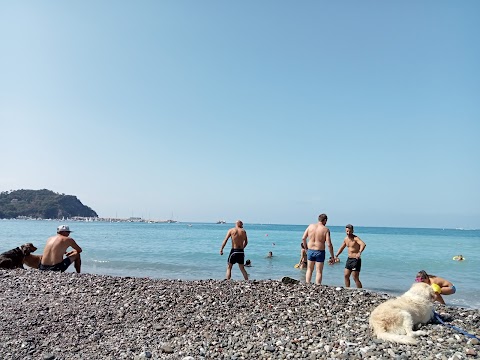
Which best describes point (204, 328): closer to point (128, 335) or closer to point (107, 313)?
point (128, 335)

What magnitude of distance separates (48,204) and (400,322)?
597 feet

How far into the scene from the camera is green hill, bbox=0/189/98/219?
160375 mm

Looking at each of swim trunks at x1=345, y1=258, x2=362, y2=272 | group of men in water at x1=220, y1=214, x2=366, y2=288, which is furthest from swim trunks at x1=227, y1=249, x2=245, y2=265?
swim trunks at x1=345, y1=258, x2=362, y2=272

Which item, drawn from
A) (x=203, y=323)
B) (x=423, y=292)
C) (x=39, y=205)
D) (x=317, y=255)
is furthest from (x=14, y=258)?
(x=39, y=205)

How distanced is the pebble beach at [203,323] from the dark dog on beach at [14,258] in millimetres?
3097

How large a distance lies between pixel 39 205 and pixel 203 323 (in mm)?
180036

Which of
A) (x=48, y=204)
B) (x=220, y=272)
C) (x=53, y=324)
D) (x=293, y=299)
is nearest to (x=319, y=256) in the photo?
(x=293, y=299)

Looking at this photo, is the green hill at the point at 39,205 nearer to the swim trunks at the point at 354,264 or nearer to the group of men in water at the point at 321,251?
the group of men in water at the point at 321,251

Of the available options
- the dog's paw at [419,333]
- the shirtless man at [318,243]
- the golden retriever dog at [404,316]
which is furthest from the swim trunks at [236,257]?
the dog's paw at [419,333]

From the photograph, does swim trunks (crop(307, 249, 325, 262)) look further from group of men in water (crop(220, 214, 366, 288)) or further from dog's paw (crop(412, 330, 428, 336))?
dog's paw (crop(412, 330, 428, 336))

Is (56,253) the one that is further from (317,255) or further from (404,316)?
(404,316)

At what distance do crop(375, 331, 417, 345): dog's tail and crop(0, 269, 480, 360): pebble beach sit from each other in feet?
0.33

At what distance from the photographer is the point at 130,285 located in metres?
8.70

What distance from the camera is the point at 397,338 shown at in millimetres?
5297
